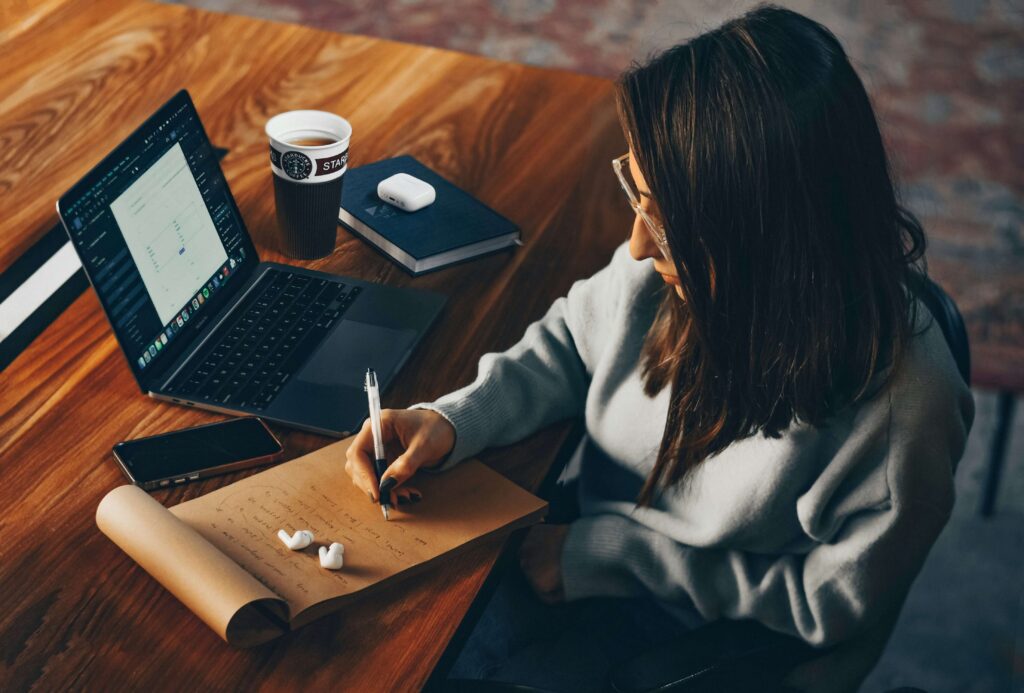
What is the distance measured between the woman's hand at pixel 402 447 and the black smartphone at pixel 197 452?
10 centimetres

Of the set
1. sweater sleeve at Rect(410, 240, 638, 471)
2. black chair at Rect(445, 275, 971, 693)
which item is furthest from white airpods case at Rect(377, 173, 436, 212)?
black chair at Rect(445, 275, 971, 693)

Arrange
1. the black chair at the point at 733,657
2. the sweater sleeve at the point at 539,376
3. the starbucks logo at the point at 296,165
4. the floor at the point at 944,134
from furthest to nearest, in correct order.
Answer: the floor at the point at 944,134, the starbucks logo at the point at 296,165, the sweater sleeve at the point at 539,376, the black chair at the point at 733,657

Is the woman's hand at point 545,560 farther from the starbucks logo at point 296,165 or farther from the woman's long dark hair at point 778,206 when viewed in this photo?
the starbucks logo at point 296,165

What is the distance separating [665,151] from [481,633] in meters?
0.64


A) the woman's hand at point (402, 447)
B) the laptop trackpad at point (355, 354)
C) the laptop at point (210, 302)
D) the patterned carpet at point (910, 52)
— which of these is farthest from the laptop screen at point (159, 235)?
the patterned carpet at point (910, 52)

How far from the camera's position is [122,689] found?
930 millimetres

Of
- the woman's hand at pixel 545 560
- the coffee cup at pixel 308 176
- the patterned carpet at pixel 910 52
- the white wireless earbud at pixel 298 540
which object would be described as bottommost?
the patterned carpet at pixel 910 52

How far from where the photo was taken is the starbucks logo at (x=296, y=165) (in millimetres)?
1375

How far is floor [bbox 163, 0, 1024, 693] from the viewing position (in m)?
2.12

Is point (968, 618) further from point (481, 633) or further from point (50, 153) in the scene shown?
point (50, 153)

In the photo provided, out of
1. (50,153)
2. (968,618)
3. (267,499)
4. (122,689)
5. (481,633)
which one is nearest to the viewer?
(122,689)

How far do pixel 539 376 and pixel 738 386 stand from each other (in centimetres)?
26

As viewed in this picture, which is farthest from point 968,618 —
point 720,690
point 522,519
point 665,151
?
point 665,151

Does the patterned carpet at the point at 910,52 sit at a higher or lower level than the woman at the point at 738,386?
lower
